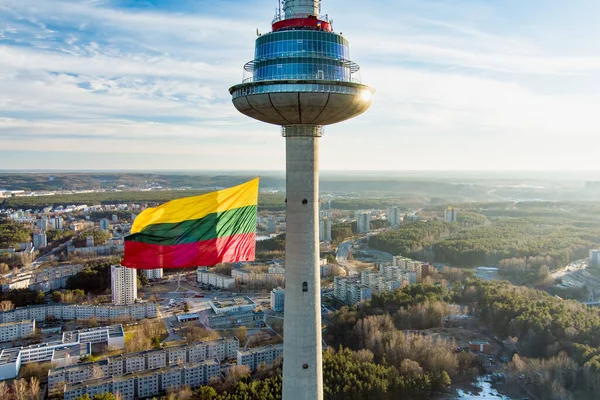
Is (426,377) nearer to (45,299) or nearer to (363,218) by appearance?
(45,299)

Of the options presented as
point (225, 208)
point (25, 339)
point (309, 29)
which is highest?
point (309, 29)

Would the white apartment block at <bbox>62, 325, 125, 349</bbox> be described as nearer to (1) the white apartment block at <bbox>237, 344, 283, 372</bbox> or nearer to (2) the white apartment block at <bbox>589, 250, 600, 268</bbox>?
(1) the white apartment block at <bbox>237, 344, 283, 372</bbox>

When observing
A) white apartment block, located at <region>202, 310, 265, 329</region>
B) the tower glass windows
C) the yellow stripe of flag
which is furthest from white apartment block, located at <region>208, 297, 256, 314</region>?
the tower glass windows

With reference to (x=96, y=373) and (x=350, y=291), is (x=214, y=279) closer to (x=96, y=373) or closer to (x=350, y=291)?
(x=350, y=291)

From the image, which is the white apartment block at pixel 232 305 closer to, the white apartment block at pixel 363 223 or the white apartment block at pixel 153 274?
the white apartment block at pixel 153 274

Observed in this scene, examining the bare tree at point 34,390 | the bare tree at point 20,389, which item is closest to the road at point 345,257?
the bare tree at point 34,390

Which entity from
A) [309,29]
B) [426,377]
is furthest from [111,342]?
[309,29]
